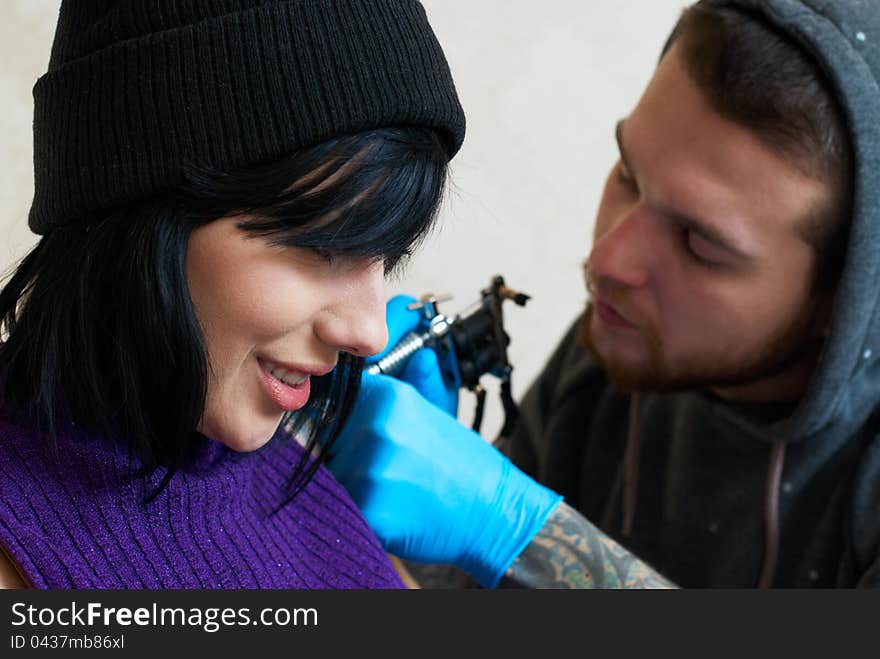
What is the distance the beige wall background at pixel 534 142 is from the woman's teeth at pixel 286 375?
50cm

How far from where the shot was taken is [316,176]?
60 cm

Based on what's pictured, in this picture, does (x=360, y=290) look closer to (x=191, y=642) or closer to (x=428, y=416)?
(x=191, y=642)

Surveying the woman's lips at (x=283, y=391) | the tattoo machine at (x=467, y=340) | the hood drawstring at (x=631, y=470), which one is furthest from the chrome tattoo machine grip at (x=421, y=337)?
the hood drawstring at (x=631, y=470)

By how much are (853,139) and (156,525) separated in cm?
85

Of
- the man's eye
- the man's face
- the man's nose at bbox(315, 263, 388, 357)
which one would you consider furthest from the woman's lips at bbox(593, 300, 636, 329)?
the man's nose at bbox(315, 263, 388, 357)

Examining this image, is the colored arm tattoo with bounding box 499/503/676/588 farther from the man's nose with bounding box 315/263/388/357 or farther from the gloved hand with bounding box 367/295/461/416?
the man's nose with bounding box 315/263/388/357

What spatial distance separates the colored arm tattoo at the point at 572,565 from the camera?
3.58 ft

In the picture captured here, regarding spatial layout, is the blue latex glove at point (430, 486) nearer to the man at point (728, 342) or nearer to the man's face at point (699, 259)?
the man at point (728, 342)

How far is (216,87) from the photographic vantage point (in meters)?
0.59

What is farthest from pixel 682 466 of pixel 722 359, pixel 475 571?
pixel 475 571

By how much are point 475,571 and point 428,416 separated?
20 centimetres

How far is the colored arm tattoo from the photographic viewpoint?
42.9 inches

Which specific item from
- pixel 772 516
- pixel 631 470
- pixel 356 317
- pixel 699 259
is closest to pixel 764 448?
pixel 772 516

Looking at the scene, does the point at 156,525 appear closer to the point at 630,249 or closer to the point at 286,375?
the point at 286,375
